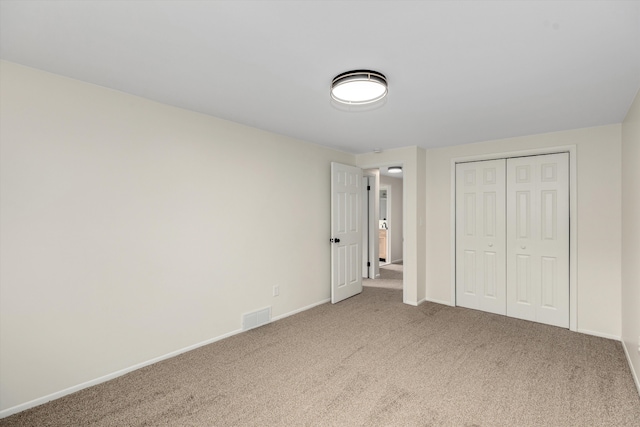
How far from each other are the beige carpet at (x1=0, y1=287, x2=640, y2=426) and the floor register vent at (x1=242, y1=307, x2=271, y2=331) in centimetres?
10

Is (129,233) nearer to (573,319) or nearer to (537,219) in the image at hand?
(537,219)

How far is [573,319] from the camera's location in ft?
11.5

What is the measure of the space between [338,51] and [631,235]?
115 inches

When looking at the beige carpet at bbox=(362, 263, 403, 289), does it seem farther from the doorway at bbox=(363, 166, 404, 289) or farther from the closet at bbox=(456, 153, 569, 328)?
the closet at bbox=(456, 153, 569, 328)

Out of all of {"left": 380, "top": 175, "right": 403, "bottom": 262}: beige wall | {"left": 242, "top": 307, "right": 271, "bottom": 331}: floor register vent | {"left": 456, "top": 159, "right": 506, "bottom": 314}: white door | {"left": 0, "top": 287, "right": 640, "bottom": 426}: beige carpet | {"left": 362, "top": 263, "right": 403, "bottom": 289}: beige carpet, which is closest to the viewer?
{"left": 0, "top": 287, "right": 640, "bottom": 426}: beige carpet

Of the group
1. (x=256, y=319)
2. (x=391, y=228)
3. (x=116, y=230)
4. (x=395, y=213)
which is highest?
(x=395, y=213)

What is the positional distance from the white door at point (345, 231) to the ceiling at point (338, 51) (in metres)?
1.72

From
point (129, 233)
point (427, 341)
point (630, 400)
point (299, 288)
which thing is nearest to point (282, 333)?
point (299, 288)

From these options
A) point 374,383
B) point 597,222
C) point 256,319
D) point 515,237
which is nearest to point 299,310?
point 256,319

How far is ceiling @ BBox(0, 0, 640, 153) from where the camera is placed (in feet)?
4.80

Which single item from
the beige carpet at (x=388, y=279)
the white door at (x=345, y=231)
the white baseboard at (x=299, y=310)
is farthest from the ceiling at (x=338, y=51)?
the beige carpet at (x=388, y=279)

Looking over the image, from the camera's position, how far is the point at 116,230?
2465 millimetres

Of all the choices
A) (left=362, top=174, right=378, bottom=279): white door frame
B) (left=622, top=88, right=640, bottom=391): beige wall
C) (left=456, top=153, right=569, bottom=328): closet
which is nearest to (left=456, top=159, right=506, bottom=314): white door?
(left=456, top=153, right=569, bottom=328): closet

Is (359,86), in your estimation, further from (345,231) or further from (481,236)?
(481,236)
